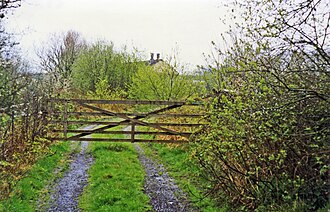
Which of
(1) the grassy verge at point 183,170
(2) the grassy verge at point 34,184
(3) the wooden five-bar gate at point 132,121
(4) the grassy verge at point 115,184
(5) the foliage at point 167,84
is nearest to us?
(2) the grassy verge at point 34,184

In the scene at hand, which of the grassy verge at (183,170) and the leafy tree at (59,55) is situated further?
the leafy tree at (59,55)

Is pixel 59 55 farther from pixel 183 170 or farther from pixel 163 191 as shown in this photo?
pixel 163 191

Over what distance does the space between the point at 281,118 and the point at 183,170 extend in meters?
4.58

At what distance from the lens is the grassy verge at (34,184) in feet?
19.3

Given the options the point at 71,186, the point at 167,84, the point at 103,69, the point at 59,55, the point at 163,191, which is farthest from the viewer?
the point at 59,55

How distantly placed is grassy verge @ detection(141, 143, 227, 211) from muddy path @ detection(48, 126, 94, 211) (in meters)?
2.06

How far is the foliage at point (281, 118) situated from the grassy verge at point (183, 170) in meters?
0.65

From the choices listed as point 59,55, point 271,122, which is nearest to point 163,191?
point 271,122

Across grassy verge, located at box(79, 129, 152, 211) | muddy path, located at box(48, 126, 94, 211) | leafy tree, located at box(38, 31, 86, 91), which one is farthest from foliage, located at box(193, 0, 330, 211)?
leafy tree, located at box(38, 31, 86, 91)

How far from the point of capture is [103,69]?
29594 millimetres

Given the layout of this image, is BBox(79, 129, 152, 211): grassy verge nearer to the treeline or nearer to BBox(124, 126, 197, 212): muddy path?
BBox(124, 126, 197, 212): muddy path

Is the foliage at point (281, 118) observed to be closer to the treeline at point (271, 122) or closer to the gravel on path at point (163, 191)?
the treeline at point (271, 122)

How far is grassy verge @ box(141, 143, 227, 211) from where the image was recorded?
6.31m

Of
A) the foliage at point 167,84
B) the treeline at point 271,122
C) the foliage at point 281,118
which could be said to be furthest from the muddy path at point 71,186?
the foliage at point 167,84
